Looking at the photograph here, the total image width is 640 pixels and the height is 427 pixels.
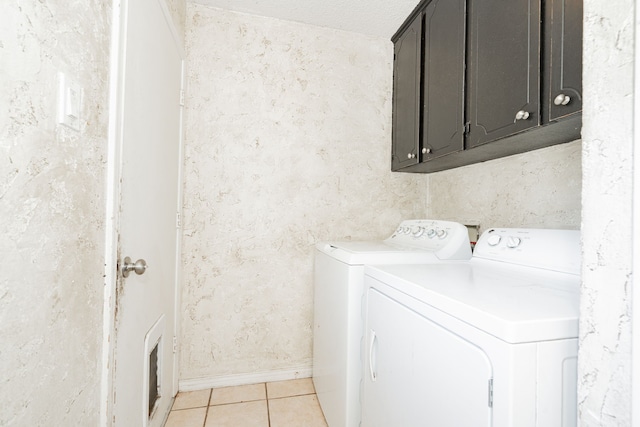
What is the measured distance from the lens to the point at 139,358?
112 cm

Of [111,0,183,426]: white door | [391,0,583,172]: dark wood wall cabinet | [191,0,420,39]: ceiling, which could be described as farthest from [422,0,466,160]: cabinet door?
[111,0,183,426]: white door

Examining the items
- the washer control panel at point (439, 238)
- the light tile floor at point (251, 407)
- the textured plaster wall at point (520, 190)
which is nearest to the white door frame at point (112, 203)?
the light tile floor at point (251, 407)

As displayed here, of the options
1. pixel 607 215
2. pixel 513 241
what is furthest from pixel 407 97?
pixel 607 215

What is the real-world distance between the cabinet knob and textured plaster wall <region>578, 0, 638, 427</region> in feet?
1.69

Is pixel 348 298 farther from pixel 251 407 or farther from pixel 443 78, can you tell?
pixel 443 78

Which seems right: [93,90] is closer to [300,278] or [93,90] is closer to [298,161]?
[298,161]

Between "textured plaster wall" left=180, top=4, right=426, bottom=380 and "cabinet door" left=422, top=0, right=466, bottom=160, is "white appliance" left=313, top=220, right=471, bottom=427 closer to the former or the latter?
"textured plaster wall" left=180, top=4, right=426, bottom=380

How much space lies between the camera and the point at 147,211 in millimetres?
1200

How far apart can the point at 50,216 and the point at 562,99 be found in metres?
1.47

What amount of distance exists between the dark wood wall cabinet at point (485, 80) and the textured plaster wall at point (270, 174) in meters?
0.34

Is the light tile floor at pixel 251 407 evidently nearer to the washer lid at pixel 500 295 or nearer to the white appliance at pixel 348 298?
the white appliance at pixel 348 298

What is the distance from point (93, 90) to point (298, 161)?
1.27 m

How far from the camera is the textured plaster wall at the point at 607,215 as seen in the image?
420 mm

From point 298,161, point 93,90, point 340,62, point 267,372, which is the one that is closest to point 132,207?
point 93,90
